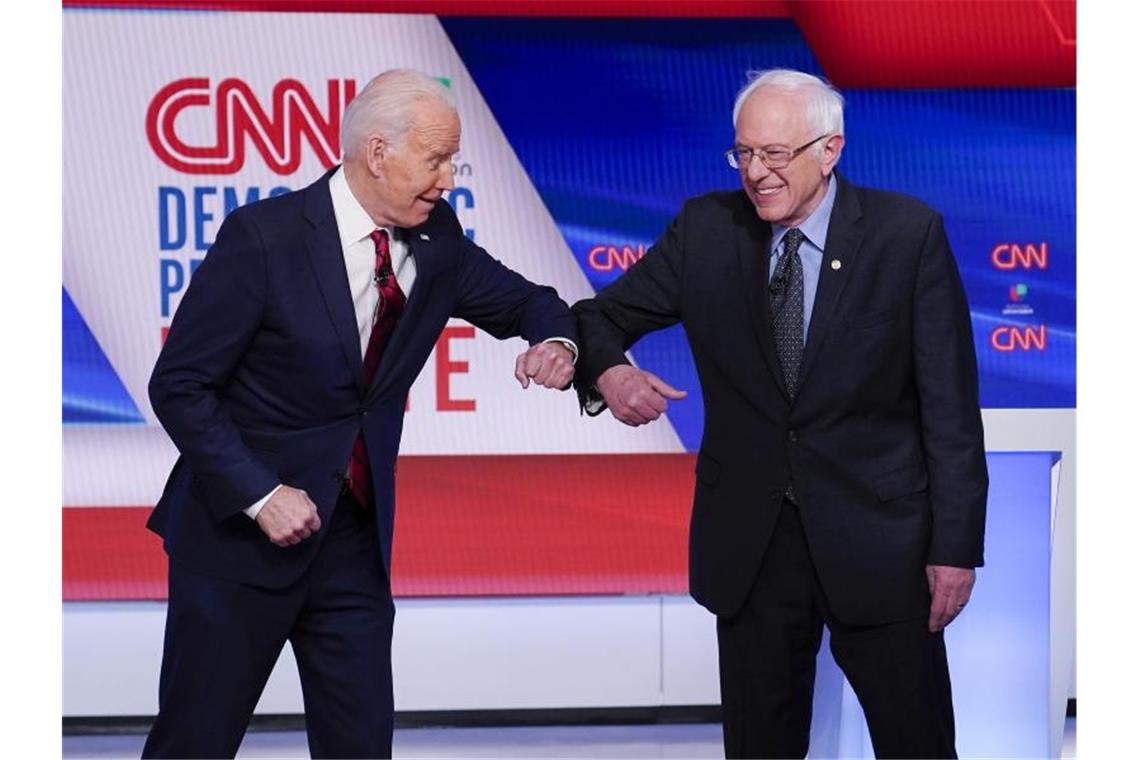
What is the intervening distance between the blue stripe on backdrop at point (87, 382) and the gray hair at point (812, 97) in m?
2.40

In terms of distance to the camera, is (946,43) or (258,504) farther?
(946,43)

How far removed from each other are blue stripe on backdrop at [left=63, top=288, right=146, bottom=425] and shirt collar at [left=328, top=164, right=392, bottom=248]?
6.52 feet

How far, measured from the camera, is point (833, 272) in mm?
2732

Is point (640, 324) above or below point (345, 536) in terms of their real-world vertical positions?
above

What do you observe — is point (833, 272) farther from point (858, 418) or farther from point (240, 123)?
point (240, 123)

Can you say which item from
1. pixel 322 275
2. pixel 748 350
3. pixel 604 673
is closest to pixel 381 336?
pixel 322 275

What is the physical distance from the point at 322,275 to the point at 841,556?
96 centimetres

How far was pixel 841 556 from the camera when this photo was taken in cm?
274

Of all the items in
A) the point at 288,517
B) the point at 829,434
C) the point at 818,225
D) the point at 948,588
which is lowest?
the point at 948,588

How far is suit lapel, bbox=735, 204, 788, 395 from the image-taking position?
2.74 metres

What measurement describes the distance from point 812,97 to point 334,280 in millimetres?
835

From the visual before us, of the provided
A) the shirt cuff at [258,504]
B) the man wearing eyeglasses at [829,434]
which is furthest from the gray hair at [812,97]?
the shirt cuff at [258,504]

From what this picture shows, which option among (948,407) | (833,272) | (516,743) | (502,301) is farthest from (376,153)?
(516,743)

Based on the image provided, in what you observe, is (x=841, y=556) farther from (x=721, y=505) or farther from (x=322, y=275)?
(x=322, y=275)
